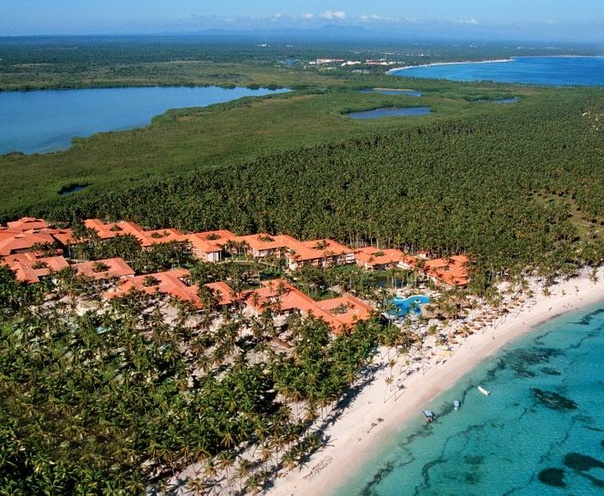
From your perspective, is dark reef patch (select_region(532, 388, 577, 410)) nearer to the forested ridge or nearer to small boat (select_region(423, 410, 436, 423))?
small boat (select_region(423, 410, 436, 423))

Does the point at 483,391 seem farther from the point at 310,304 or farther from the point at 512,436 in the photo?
the point at 310,304

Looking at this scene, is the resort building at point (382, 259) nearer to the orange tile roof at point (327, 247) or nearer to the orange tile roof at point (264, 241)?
the orange tile roof at point (327, 247)

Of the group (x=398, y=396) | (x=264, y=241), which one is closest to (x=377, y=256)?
(x=264, y=241)

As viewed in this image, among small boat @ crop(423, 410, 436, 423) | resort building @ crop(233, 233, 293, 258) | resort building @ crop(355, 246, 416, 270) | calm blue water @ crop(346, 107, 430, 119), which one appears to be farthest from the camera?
calm blue water @ crop(346, 107, 430, 119)

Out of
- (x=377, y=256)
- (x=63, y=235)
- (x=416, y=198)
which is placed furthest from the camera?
(x=416, y=198)

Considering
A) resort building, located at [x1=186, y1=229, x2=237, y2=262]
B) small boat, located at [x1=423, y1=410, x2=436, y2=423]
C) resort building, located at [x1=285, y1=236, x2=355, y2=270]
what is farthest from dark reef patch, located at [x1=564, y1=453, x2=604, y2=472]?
resort building, located at [x1=186, y1=229, x2=237, y2=262]
